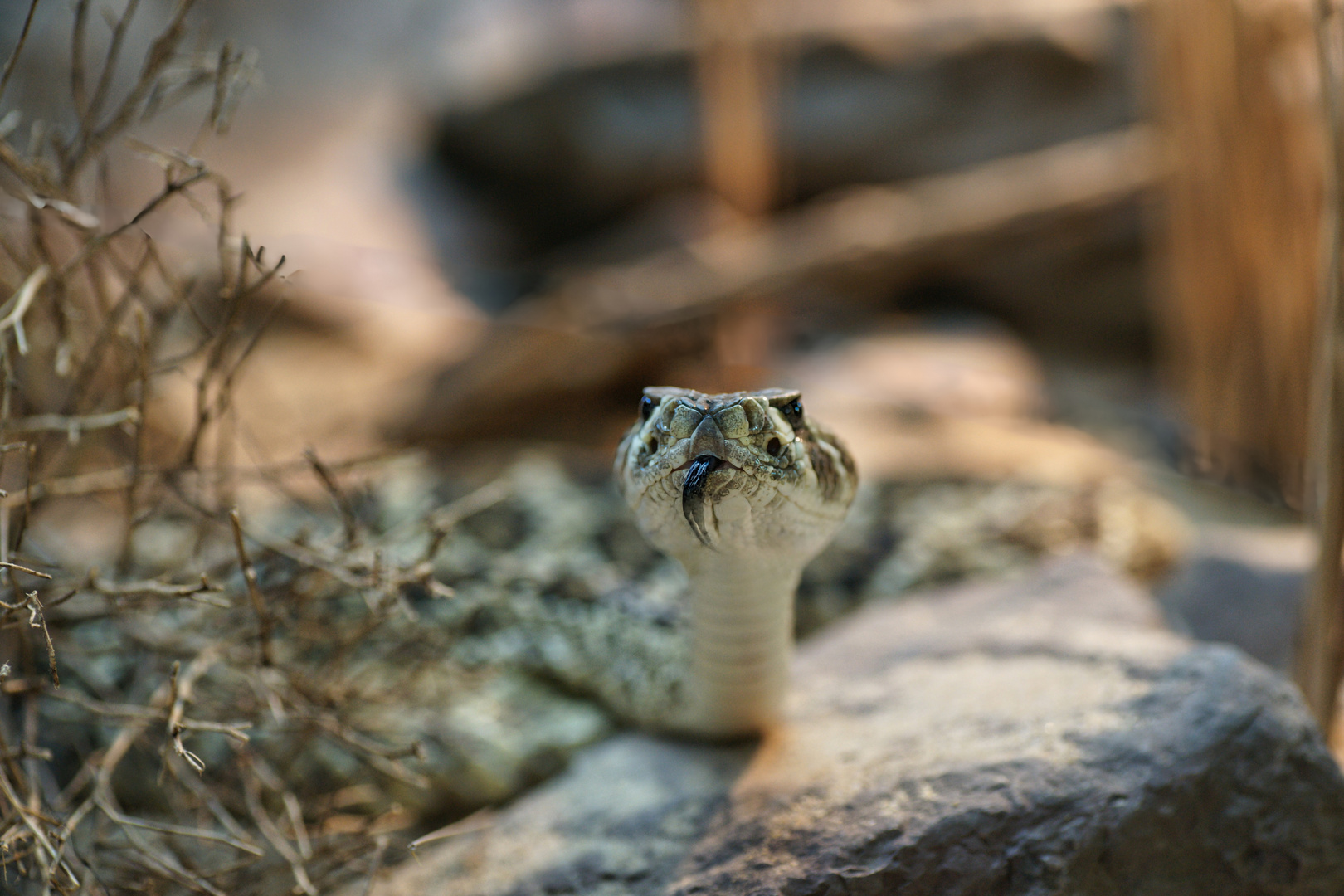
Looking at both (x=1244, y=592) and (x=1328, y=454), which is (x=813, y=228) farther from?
(x=1328, y=454)

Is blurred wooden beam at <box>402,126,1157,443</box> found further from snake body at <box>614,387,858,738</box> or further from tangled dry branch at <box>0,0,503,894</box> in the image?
snake body at <box>614,387,858,738</box>

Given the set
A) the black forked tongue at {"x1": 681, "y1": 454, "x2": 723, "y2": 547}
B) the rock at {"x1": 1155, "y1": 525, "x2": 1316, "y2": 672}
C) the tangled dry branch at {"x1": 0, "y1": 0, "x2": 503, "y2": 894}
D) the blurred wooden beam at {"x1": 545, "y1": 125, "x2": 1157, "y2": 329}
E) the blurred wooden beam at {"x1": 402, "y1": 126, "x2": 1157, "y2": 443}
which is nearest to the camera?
Answer: the black forked tongue at {"x1": 681, "y1": 454, "x2": 723, "y2": 547}

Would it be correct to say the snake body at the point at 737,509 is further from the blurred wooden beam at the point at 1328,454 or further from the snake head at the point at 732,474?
the blurred wooden beam at the point at 1328,454

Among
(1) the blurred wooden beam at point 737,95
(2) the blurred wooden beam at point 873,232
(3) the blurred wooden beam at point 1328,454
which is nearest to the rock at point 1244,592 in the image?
(3) the blurred wooden beam at point 1328,454

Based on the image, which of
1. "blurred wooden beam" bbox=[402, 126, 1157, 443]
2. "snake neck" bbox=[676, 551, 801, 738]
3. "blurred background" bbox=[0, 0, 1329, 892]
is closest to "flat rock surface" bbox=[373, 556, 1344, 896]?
"snake neck" bbox=[676, 551, 801, 738]

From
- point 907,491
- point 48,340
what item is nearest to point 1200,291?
point 907,491
